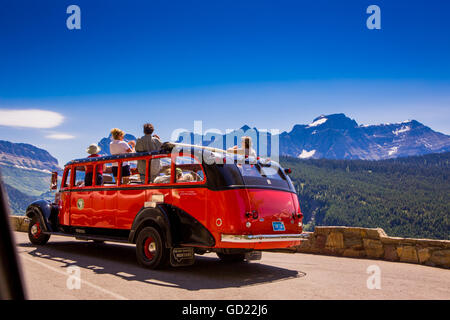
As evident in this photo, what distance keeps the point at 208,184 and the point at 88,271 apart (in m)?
2.86

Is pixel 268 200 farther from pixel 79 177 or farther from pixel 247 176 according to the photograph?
pixel 79 177

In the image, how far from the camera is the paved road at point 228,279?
6039mm

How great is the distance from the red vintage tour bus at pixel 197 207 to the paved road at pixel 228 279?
53cm

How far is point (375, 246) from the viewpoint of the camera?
10.5 metres

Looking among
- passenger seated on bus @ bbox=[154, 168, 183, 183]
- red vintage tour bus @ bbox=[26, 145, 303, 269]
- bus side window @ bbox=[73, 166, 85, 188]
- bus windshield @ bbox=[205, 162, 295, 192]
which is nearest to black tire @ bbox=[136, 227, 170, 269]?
red vintage tour bus @ bbox=[26, 145, 303, 269]

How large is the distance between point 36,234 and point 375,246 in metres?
9.54

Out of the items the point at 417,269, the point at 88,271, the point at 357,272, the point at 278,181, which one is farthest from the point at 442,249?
the point at 88,271

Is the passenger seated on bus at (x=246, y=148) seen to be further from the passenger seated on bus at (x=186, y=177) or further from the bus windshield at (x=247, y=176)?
the passenger seated on bus at (x=186, y=177)

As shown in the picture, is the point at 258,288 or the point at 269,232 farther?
the point at 269,232

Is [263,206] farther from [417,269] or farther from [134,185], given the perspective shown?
[417,269]

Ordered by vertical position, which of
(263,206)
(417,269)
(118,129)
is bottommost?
(417,269)

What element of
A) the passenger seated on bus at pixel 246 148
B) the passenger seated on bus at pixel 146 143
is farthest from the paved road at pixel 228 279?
the passenger seated on bus at pixel 246 148

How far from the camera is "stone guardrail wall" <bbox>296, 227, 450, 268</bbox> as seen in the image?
31.0ft

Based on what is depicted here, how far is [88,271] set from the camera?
7824mm
